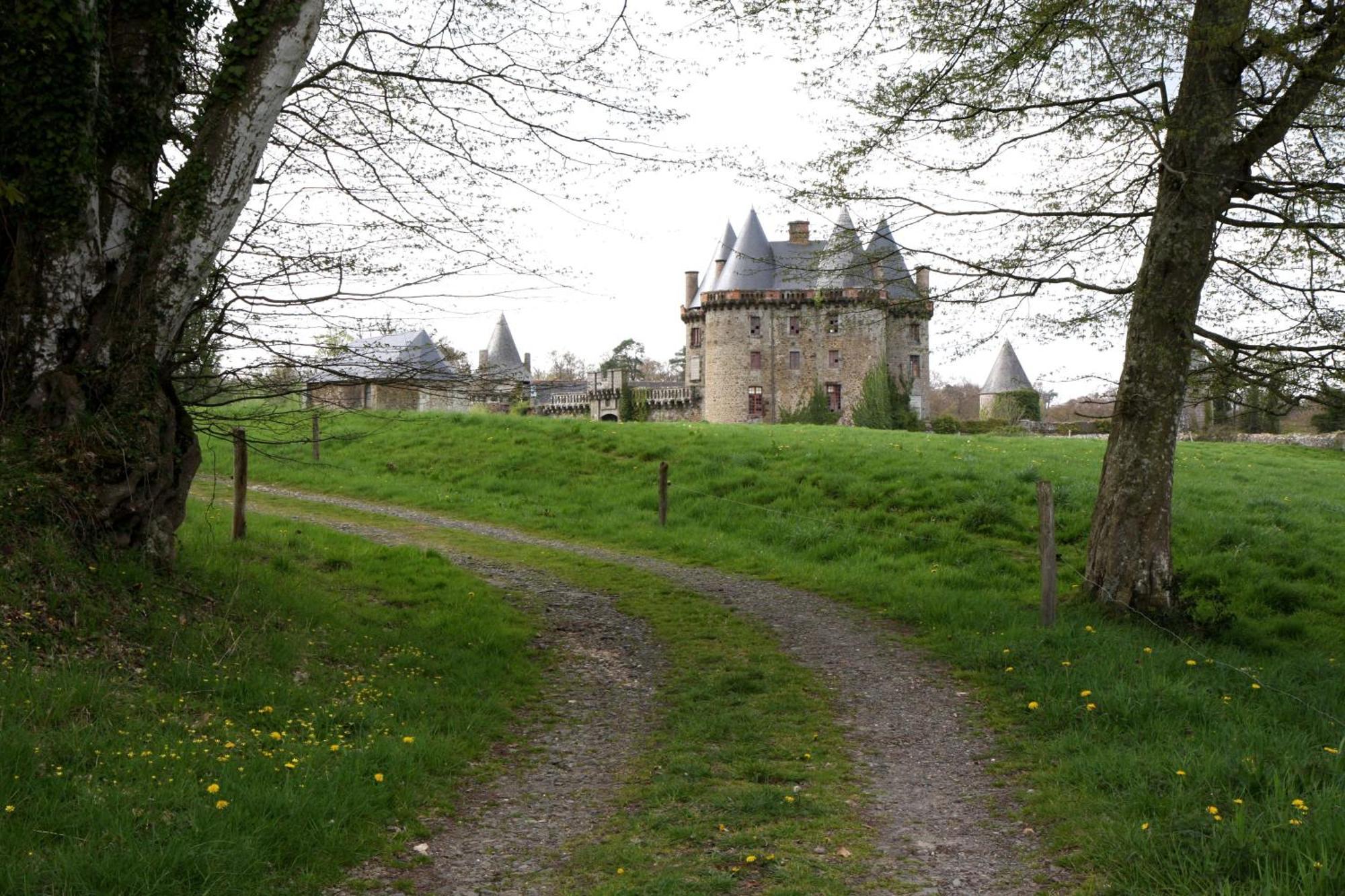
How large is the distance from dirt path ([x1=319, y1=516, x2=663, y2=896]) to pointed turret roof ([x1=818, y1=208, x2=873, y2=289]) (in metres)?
4.35

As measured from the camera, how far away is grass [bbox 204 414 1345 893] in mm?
4309

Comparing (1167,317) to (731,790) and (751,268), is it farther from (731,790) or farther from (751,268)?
(751,268)

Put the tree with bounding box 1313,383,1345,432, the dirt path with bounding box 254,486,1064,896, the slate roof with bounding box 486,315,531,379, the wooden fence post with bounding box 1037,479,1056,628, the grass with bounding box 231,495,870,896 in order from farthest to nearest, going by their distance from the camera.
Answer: the slate roof with bounding box 486,315,531,379 < the wooden fence post with bounding box 1037,479,1056,628 < the tree with bounding box 1313,383,1345,432 < the dirt path with bounding box 254,486,1064,896 < the grass with bounding box 231,495,870,896

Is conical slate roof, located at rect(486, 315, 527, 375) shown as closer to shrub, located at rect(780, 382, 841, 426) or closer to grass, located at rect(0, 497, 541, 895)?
shrub, located at rect(780, 382, 841, 426)

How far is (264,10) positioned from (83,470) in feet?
11.7

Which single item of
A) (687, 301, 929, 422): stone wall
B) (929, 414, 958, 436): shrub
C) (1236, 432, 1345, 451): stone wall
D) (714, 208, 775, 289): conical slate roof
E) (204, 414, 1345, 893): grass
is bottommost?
(204, 414, 1345, 893): grass

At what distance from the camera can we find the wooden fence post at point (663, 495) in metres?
15.0

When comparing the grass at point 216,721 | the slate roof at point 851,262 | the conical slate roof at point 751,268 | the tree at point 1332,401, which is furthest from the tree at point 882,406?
the grass at point 216,721

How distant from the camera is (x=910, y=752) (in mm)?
5832

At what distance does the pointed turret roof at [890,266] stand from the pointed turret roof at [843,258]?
140 millimetres

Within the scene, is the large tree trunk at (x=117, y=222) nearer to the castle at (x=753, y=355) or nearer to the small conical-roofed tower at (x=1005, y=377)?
the castle at (x=753, y=355)

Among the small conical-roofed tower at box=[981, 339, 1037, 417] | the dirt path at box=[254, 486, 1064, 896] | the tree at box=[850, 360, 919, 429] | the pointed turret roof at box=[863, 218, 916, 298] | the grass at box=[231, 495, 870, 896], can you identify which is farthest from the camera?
the small conical-roofed tower at box=[981, 339, 1037, 417]

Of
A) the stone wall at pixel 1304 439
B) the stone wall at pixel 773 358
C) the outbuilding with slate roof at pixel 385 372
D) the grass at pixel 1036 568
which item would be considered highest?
the stone wall at pixel 773 358

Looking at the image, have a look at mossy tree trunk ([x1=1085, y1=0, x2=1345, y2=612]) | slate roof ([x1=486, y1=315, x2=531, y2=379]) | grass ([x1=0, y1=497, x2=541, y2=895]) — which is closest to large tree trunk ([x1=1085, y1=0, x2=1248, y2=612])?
mossy tree trunk ([x1=1085, y1=0, x2=1345, y2=612])
